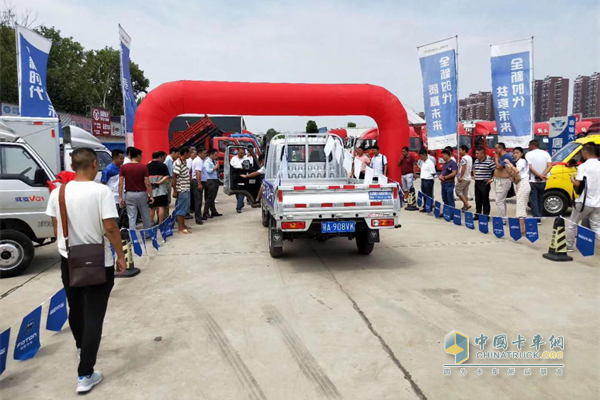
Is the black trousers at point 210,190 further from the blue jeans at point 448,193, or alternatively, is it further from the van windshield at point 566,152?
the van windshield at point 566,152

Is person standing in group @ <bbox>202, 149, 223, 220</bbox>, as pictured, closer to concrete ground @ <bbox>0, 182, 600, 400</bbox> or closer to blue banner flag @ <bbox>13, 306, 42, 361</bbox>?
concrete ground @ <bbox>0, 182, 600, 400</bbox>

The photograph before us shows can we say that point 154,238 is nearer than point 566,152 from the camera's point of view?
Yes

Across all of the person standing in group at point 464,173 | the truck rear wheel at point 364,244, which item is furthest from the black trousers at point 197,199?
the person standing in group at point 464,173

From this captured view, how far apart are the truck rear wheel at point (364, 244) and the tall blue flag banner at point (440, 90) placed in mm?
6134

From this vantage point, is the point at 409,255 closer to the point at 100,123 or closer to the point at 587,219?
the point at 587,219

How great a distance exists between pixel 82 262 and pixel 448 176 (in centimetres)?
869

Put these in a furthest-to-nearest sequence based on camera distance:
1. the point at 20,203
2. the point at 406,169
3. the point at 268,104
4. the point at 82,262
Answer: the point at 406,169, the point at 268,104, the point at 20,203, the point at 82,262

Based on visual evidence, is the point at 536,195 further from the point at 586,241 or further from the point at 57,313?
the point at 57,313

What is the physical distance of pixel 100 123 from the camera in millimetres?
32250

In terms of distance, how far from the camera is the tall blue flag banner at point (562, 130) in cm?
1772

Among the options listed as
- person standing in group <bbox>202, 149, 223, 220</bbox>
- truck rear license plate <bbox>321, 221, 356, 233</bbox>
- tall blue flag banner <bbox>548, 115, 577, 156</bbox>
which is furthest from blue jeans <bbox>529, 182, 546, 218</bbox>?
tall blue flag banner <bbox>548, 115, 577, 156</bbox>

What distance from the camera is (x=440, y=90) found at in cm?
1215

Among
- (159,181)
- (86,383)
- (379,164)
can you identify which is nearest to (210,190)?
(159,181)

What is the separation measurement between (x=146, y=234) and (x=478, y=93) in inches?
2402
